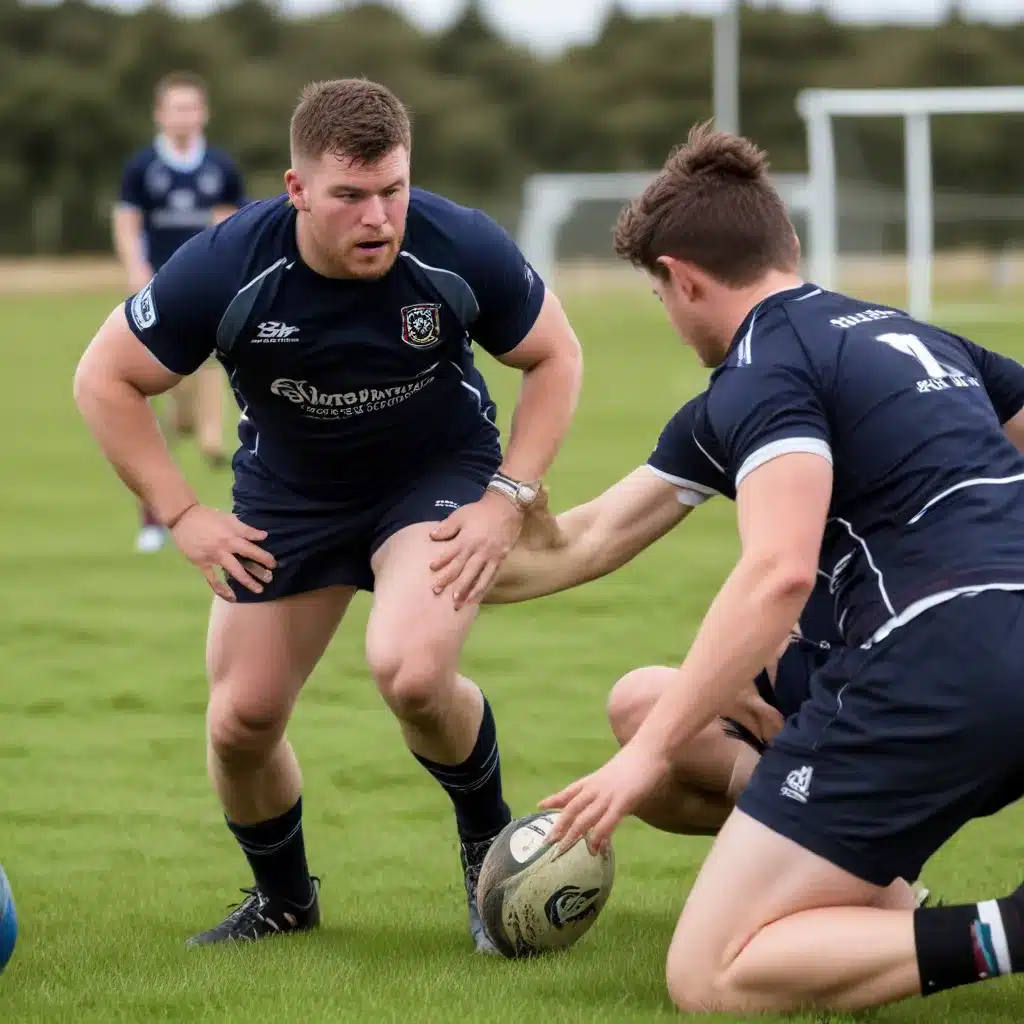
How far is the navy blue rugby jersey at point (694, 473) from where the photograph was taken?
4.20 meters

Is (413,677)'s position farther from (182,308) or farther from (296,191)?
(296,191)

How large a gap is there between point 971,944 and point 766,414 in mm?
1113

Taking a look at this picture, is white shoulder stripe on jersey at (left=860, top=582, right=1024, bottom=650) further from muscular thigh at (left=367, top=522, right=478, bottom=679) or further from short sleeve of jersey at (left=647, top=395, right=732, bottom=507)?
muscular thigh at (left=367, top=522, right=478, bottom=679)

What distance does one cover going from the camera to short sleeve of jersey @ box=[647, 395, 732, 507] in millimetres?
4402

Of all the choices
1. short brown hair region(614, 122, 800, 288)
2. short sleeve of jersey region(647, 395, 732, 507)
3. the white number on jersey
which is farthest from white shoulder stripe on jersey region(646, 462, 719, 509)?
the white number on jersey

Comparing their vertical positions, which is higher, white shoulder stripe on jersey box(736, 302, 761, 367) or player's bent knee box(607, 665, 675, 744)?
white shoulder stripe on jersey box(736, 302, 761, 367)

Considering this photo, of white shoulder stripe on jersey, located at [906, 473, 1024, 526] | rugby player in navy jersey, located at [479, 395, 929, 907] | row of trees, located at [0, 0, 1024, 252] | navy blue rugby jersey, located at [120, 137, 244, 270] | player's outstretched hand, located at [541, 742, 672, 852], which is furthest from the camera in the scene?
row of trees, located at [0, 0, 1024, 252]

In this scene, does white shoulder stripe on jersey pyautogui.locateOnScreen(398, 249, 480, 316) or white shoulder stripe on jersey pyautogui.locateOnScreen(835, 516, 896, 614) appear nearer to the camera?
white shoulder stripe on jersey pyautogui.locateOnScreen(835, 516, 896, 614)

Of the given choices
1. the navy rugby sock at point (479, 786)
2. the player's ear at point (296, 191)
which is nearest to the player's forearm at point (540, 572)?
the navy rugby sock at point (479, 786)

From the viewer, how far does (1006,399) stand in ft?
13.6

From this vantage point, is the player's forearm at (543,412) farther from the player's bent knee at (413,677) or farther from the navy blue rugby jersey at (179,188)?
the navy blue rugby jersey at (179,188)

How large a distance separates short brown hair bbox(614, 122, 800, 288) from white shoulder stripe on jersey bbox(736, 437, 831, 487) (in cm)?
56

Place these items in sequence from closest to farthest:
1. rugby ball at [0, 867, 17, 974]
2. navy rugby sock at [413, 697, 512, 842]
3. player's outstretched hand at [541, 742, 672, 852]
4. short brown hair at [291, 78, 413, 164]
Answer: player's outstretched hand at [541, 742, 672, 852], rugby ball at [0, 867, 17, 974], short brown hair at [291, 78, 413, 164], navy rugby sock at [413, 697, 512, 842]

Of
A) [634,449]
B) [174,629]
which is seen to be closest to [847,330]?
[174,629]
